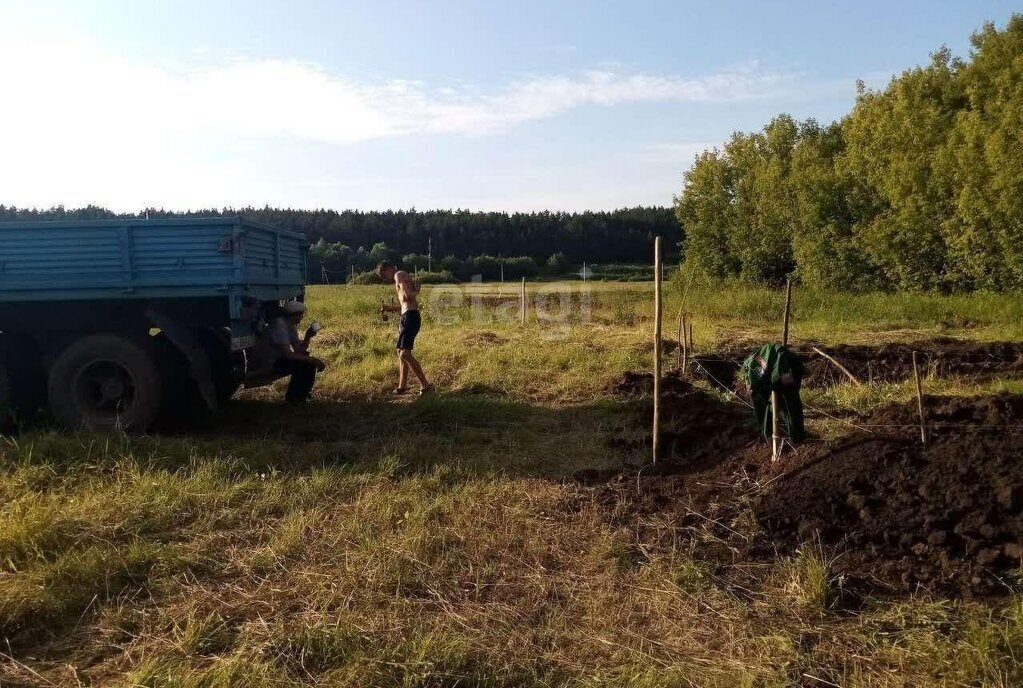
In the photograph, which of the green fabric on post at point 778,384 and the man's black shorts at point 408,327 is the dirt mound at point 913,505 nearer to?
the green fabric on post at point 778,384

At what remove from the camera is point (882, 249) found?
21.8 m

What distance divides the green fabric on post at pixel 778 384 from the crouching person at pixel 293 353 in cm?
449

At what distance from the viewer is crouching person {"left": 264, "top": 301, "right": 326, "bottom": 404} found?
25.7 feet

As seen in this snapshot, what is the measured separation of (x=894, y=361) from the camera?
Result: 1069 cm

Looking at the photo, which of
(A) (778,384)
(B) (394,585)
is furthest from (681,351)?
(B) (394,585)

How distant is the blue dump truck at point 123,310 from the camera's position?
275 inches

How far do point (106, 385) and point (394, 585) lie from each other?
4.70m

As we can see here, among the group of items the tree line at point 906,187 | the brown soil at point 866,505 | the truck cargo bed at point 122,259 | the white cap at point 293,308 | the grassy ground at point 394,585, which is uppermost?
the tree line at point 906,187

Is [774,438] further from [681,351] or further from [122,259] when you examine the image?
[681,351]

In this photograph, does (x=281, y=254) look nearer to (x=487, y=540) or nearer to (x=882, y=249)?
(x=487, y=540)

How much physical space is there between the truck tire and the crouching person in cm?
116

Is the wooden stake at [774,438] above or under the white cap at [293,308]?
under

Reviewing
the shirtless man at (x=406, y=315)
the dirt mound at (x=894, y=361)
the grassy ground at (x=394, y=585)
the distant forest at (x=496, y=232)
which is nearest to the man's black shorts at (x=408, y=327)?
the shirtless man at (x=406, y=315)

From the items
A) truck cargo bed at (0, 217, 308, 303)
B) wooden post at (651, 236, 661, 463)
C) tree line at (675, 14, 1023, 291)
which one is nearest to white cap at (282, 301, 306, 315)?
truck cargo bed at (0, 217, 308, 303)
